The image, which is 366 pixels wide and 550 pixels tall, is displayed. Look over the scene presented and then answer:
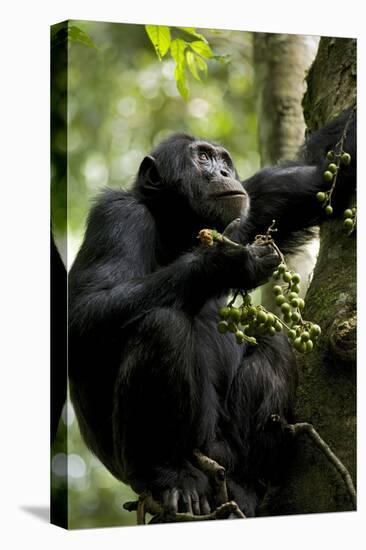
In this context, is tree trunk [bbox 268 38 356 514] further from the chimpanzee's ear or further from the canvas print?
the chimpanzee's ear

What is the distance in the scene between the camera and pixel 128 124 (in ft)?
34.1

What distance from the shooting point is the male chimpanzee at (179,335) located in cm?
595

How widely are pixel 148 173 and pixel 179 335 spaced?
5.52 ft

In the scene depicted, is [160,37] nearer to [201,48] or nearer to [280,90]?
[201,48]

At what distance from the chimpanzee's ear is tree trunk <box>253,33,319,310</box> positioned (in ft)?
6.51

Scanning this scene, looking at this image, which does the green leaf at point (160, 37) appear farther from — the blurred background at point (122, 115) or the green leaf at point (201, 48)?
the blurred background at point (122, 115)

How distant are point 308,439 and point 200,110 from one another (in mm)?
4153

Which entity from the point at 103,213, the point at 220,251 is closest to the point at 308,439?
the point at 220,251

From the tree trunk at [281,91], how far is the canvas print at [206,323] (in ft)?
4.22

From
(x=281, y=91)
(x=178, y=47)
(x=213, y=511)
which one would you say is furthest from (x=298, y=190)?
(x=213, y=511)

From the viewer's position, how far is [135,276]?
6.35m

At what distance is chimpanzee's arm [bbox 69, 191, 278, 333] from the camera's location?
6.05 m

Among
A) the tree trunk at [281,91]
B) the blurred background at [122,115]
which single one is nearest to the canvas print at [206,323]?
the blurred background at [122,115]

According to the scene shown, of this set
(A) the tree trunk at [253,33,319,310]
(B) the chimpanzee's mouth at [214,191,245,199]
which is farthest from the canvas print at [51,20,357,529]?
(A) the tree trunk at [253,33,319,310]
